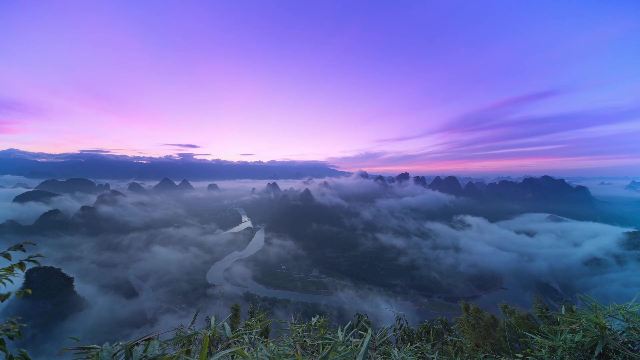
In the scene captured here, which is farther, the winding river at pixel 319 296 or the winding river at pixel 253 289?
the winding river at pixel 253 289

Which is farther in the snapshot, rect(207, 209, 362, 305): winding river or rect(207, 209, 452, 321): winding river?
rect(207, 209, 362, 305): winding river

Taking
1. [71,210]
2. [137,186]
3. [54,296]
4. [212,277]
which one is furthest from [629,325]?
[137,186]

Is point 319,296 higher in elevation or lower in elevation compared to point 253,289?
lower

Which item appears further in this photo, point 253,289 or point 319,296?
point 253,289

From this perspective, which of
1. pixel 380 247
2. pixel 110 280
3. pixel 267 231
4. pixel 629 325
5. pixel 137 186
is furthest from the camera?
pixel 137 186

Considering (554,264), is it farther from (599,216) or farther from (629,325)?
(629,325)

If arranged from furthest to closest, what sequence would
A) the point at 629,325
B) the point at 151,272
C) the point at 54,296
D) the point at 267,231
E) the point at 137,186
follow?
the point at 137,186 < the point at 267,231 < the point at 151,272 < the point at 54,296 < the point at 629,325

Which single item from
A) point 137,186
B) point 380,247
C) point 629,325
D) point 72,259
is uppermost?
point 629,325

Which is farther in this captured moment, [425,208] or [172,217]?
[425,208]

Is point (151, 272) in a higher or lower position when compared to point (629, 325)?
lower
